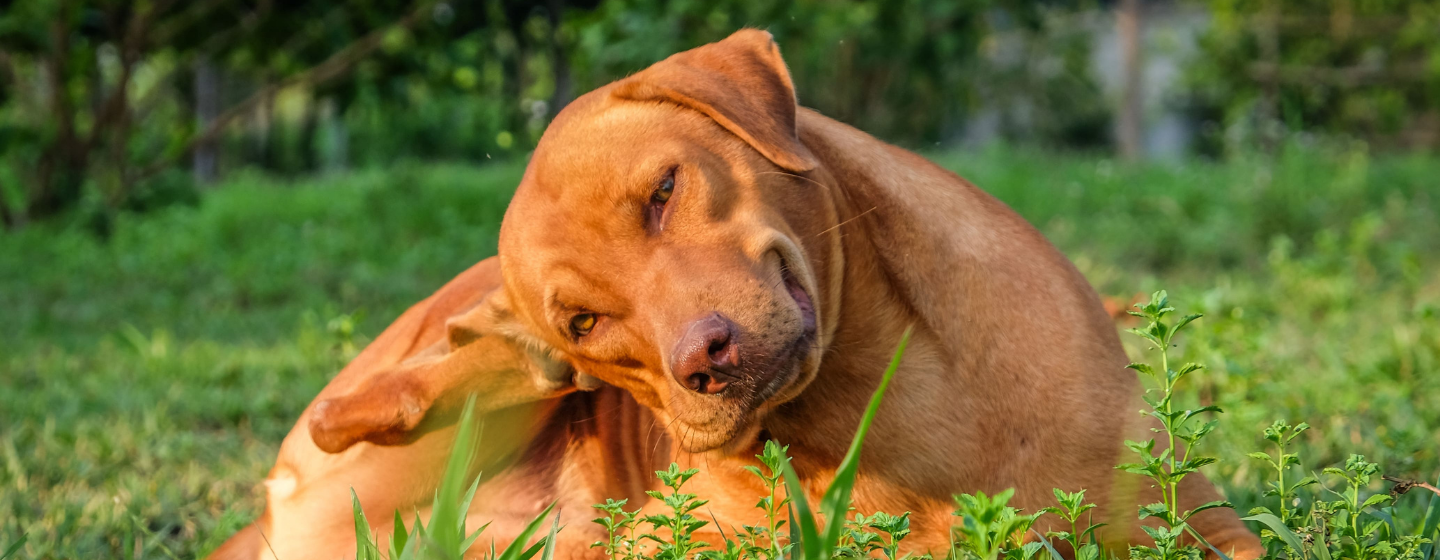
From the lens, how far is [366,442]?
2688mm

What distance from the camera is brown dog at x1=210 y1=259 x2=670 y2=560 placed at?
8.32 feet

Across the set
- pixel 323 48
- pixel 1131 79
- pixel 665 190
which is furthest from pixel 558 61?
pixel 1131 79

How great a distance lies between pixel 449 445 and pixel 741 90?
1.09m

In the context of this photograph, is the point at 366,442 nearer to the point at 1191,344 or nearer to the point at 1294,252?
the point at 1191,344

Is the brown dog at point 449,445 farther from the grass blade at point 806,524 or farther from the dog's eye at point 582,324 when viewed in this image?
the grass blade at point 806,524

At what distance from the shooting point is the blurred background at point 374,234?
3500mm

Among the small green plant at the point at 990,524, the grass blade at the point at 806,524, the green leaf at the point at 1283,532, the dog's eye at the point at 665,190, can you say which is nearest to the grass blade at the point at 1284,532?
the green leaf at the point at 1283,532

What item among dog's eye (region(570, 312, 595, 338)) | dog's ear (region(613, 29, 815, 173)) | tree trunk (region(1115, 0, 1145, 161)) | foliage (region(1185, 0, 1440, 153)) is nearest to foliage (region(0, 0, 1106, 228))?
dog's ear (region(613, 29, 815, 173))

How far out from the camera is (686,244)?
2.10 meters

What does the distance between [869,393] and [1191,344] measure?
1699 millimetres

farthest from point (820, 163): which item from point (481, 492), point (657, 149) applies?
point (481, 492)

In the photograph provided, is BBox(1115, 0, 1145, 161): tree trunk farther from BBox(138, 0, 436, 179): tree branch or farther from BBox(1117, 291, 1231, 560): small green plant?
BBox(1117, 291, 1231, 560): small green plant

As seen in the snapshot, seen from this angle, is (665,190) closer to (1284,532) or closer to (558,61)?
(1284,532)

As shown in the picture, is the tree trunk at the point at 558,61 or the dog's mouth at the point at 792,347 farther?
the tree trunk at the point at 558,61
